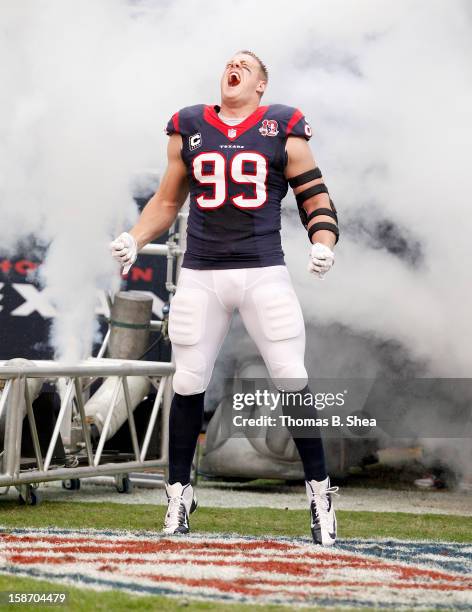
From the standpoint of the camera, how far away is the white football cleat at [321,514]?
13.2 feet

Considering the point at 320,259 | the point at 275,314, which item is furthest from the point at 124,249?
the point at 320,259

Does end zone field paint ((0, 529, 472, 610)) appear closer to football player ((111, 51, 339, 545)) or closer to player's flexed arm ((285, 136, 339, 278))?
football player ((111, 51, 339, 545))

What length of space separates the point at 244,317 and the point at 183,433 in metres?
0.50

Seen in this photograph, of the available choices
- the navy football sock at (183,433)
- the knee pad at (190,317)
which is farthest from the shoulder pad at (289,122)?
the navy football sock at (183,433)

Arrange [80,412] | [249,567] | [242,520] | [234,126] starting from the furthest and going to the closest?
[80,412]
[242,520]
[234,126]
[249,567]

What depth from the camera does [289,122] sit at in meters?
4.21

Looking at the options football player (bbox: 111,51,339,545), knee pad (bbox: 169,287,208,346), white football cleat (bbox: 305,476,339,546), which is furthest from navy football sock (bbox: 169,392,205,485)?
white football cleat (bbox: 305,476,339,546)

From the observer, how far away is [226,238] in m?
4.14

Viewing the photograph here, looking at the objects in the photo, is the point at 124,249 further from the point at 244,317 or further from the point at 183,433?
the point at 183,433

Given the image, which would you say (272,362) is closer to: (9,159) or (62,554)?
(62,554)

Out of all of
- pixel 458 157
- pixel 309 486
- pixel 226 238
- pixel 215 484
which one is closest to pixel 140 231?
pixel 226 238

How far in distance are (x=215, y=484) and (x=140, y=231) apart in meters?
3.16

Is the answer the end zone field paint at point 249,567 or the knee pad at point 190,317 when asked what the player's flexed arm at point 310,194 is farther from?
the end zone field paint at point 249,567

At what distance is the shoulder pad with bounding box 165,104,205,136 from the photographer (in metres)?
4.26
